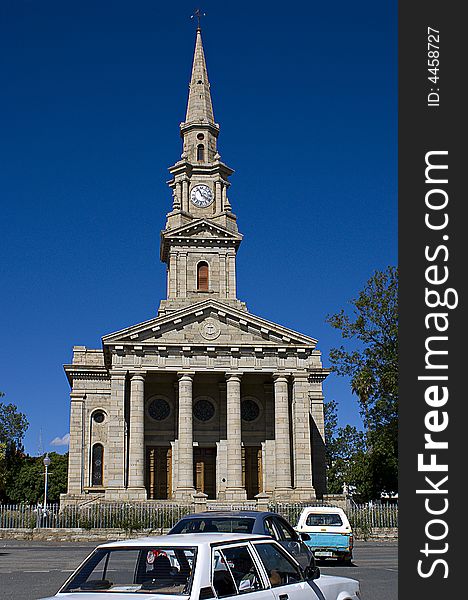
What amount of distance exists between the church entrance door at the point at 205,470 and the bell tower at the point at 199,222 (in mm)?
9560

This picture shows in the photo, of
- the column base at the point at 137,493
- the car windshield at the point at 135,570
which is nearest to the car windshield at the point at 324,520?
the car windshield at the point at 135,570

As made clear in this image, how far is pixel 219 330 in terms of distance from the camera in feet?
158

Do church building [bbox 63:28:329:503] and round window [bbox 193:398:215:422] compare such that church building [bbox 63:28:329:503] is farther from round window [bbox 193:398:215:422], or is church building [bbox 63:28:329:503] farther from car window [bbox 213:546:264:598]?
car window [bbox 213:546:264:598]

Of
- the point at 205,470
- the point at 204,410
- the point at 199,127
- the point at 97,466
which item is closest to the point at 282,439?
the point at 205,470

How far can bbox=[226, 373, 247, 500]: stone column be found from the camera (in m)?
45.9

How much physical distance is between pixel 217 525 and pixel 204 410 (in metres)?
36.2

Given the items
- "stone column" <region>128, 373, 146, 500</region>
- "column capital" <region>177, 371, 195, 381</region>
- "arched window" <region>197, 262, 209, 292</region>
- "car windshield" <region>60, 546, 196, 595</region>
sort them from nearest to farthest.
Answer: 1. "car windshield" <region>60, 546, 196, 595</region>
2. "stone column" <region>128, 373, 146, 500</region>
3. "column capital" <region>177, 371, 195, 381</region>
4. "arched window" <region>197, 262, 209, 292</region>

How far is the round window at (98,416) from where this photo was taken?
5444 cm

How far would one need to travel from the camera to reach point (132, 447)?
46156 millimetres

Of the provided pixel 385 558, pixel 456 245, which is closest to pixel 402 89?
pixel 456 245

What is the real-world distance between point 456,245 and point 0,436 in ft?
281

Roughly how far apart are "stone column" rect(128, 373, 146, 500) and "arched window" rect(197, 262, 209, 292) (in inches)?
425

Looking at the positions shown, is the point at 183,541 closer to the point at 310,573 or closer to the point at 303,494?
the point at 310,573

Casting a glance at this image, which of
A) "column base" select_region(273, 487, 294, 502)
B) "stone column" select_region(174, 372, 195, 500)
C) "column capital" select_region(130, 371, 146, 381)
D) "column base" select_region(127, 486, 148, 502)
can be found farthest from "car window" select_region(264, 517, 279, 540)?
"column capital" select_region(130, 371, 146, 381)
